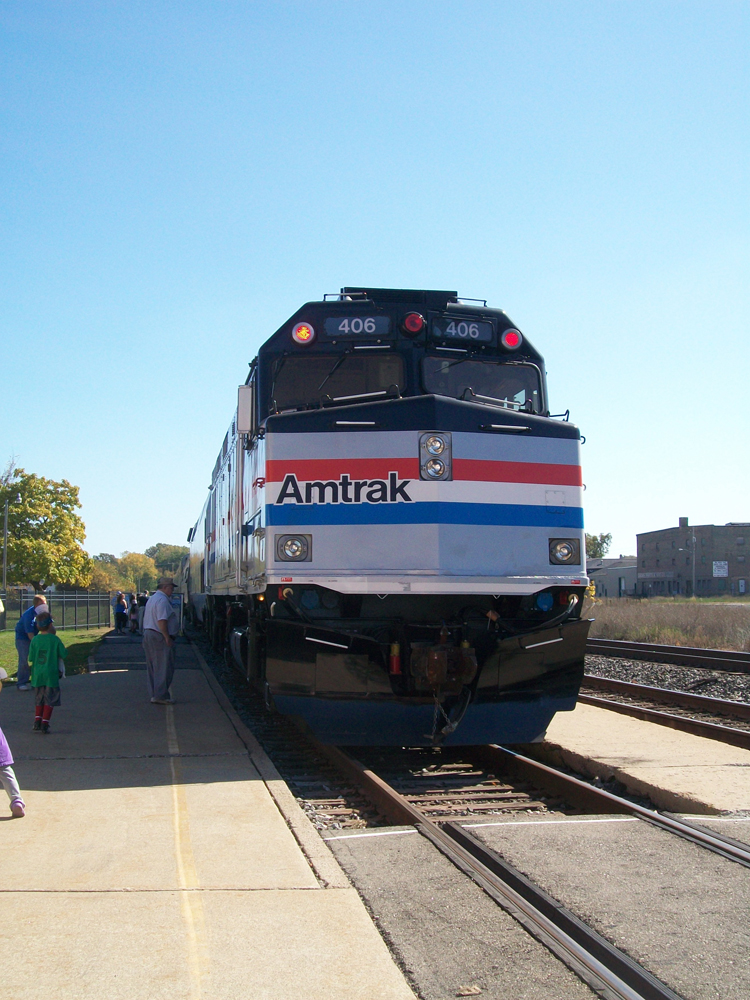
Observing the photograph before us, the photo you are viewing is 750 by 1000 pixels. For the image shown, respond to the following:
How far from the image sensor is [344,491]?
7234 millimetres

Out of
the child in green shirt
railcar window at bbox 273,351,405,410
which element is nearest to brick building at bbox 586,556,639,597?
railcar window at bbox 273,351,405,410

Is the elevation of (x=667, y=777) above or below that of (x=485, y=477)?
below

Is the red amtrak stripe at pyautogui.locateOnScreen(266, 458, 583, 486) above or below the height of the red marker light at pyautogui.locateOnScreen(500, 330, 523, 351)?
below

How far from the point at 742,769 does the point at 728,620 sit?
20.8 m

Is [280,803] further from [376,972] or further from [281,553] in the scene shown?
[376,972]

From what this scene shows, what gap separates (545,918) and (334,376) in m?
5.06

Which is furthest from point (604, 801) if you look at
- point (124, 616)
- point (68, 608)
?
point (68, 608)

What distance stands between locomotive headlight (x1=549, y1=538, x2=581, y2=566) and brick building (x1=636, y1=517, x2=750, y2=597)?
7180cm

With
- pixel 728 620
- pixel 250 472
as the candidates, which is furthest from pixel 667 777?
pixel 728 620

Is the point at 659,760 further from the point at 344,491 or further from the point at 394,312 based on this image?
the point at 394,312

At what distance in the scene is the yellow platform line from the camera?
3.34 metres

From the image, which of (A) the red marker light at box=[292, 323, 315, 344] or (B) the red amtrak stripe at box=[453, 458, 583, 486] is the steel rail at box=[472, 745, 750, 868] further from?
(A) the red marker light at box=[292, 323, 315, 344]

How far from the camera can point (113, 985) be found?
3.21m

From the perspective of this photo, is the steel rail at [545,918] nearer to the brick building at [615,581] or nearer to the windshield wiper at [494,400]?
the windshield wiper at [494,400]
